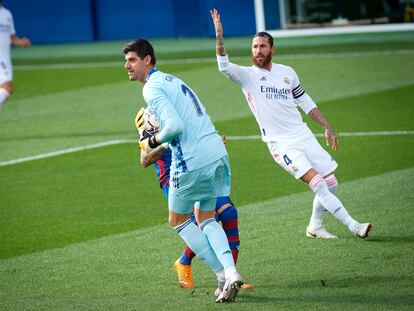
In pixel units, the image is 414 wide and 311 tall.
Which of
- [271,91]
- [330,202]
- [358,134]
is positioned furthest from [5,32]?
[330,202]

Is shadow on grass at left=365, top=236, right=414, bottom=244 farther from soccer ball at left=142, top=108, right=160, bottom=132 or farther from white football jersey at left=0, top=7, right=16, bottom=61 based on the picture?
white football jersey at left=0, top=7, right=16, bottom=61

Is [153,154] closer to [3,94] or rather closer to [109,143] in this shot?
[109,143]

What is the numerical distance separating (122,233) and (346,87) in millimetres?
10308

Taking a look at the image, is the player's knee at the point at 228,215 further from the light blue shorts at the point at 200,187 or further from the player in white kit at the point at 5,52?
the player in white kit at the point at 5,52

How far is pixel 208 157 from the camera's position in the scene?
300 inches

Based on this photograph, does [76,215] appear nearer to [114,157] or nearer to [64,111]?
[114,157]

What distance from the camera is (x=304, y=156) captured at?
31.9 ft

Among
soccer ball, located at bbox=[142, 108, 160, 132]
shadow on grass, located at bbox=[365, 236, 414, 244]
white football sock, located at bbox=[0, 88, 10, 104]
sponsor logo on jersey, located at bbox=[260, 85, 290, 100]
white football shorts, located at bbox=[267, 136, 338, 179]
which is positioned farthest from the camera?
white football sock, located at bbox=[0, 88, 10, 104]

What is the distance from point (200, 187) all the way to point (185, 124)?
20.1 inches

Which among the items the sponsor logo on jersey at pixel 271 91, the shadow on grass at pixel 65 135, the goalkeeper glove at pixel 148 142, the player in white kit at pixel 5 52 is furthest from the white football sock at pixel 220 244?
the player in white kit at pixel 5 52

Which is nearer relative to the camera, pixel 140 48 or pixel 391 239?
pixel 140 48

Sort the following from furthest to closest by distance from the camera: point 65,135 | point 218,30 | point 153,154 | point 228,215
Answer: point 65,135
point 218,30
point 228,215
point 153,154

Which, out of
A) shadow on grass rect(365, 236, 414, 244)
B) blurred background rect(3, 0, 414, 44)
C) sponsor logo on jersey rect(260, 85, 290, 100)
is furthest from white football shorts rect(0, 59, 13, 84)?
blurred background rect(3, 0, 414, 44)

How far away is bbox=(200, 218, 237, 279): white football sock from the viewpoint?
755 centimetres
